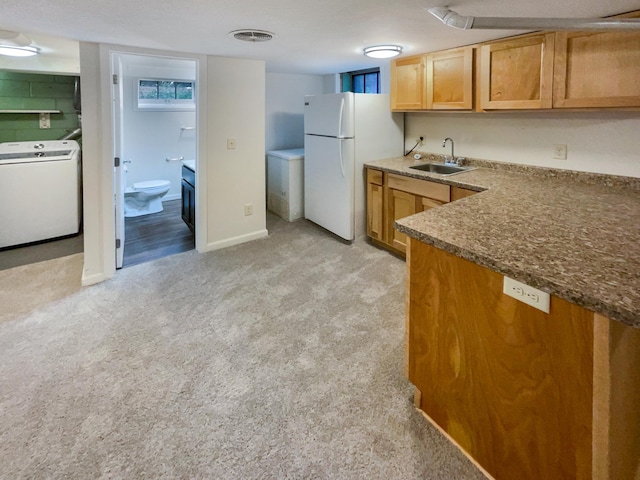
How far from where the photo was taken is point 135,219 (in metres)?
4.99

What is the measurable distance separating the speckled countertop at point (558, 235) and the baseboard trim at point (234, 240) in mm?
2424

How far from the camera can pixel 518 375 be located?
1.28 meters

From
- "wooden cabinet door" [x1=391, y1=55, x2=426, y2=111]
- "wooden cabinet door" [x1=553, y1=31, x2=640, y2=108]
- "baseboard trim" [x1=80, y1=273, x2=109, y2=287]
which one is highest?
"wooden cabinet door" [x1=391, y1=55, x2=426, y2=111]

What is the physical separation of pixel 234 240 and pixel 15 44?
2.40 metres

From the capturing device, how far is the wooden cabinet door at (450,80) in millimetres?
2977

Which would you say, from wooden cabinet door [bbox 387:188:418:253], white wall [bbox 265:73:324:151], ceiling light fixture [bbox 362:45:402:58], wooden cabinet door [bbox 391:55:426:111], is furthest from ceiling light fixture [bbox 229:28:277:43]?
white wall [bbox 265:73:324:151]

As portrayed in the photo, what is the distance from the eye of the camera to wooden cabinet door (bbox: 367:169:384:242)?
375cm

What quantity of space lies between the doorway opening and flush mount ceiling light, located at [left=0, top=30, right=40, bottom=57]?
48.4 inches

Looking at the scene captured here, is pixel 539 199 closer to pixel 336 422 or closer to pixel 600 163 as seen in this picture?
pixel 600 163

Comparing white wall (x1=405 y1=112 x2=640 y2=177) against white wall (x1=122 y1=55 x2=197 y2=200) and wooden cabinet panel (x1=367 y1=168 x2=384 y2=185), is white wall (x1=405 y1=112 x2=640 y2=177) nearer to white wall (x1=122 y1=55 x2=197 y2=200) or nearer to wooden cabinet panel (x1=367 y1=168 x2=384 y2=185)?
wooden cabinet panel (x1=367 y1=168 x2=384 y2=185)

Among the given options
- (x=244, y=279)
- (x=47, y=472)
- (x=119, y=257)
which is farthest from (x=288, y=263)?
(x=47, y=472)

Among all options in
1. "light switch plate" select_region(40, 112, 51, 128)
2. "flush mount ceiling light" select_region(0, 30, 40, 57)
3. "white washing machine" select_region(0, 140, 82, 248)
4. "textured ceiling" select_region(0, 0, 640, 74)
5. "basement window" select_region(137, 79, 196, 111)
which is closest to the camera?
"textured ceiling" select_region(0, 0, 640, 74)

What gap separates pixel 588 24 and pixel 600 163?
1180 millimetres

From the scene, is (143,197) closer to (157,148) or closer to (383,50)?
(157,148)
